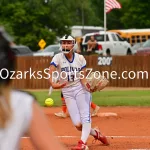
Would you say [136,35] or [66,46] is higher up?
[66,46]

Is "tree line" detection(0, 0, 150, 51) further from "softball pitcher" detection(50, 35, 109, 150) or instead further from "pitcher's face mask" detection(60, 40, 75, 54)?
"softball pitcher" detection(50, 35, 109, 150)

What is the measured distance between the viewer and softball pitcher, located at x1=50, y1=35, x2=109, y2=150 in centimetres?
1059

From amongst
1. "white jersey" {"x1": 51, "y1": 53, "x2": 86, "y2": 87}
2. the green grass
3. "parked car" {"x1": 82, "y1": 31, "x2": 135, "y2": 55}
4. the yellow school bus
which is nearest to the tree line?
the yellow school bus

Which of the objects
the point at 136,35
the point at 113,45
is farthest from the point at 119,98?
the point at 136,35

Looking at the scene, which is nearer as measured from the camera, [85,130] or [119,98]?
[85,130]

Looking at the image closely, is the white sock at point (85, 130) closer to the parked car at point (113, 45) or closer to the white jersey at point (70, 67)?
the white jersey at point (70, 67)

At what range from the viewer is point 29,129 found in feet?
9.77

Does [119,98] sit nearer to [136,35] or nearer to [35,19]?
[136,35]

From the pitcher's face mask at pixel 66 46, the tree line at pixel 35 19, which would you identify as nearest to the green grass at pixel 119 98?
the pitcher's face mask at pixel 66 46

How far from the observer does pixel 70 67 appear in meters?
10.7

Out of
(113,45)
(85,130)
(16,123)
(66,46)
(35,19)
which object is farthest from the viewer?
(35,19)

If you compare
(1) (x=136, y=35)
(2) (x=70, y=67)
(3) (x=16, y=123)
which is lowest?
(1) (x=136, y=35)

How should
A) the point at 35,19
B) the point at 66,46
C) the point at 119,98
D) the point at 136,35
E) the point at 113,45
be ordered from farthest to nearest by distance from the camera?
the point at 35,19 < the point at 136,35 < the point at 113,45 < the point at 119,98 < the point at 66,46

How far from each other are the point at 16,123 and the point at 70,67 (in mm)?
7741
